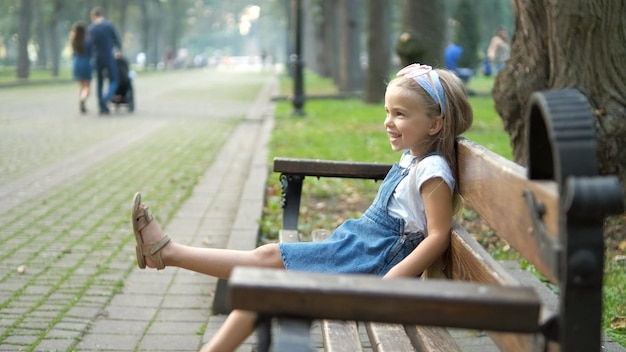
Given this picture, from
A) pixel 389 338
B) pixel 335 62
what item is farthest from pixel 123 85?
pixel 389 338

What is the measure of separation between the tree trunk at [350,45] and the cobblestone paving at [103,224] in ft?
31.4

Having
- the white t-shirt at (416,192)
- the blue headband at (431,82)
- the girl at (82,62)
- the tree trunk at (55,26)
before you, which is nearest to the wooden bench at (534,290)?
the white t-shirt at (416,192)

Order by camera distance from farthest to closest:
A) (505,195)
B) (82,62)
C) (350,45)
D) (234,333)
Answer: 1. (350,45)
2. (82,62)
3. (234,333)
4. (505,195)

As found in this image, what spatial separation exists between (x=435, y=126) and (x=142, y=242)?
1.15m

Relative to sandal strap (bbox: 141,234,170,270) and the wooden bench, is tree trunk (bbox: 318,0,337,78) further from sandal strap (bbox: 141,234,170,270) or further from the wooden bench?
the wooden bench

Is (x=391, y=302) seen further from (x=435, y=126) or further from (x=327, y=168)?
(x=327, y=168)

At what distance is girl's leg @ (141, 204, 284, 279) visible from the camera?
3336 millimetres

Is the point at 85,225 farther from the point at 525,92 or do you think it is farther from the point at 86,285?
the point at 525,92

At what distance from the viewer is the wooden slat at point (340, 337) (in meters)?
2.71

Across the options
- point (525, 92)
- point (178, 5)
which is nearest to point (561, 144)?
point (525, 92)

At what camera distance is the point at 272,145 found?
39.9 feet

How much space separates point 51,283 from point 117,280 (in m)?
0.37

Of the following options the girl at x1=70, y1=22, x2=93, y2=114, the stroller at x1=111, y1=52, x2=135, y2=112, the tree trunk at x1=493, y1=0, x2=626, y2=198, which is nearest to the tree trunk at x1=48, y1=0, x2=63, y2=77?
the girl at x1=70, y1=22, x2=93, y2=114

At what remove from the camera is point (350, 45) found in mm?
25047
